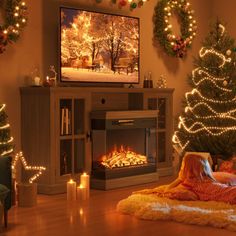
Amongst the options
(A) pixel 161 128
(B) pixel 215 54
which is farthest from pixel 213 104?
(A) pixel 161 128

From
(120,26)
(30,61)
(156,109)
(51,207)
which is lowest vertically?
(51,207)

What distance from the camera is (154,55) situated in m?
8.38

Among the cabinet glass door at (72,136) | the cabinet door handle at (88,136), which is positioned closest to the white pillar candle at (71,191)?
the cabinet glass door at (72,136)

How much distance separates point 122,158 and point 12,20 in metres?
2.29

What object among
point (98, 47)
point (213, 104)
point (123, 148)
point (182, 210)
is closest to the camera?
point (182, 210)

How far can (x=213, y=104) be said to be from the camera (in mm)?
7730

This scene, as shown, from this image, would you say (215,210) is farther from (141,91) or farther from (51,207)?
(141,91)

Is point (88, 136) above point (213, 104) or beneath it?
beneath

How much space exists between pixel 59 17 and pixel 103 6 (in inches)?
40.1

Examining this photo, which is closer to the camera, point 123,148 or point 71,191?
point 71,191

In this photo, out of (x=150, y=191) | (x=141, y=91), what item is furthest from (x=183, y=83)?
(x=150, y=191)

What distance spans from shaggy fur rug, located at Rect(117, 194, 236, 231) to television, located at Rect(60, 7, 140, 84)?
82.3 inches

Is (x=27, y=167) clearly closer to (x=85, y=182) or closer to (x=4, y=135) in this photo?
(x=4, y=135)

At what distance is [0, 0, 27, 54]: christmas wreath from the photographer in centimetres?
619
